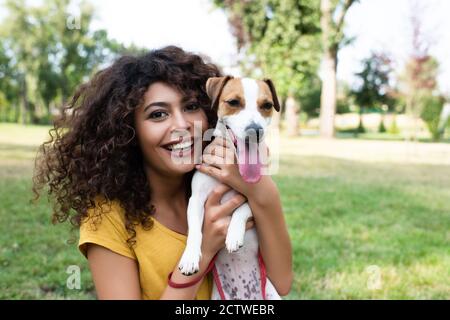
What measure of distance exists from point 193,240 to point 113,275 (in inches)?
14.6

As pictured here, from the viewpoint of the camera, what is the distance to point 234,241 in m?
2.03

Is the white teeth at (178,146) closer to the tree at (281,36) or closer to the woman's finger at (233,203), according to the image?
the woman's finger at (233,203)

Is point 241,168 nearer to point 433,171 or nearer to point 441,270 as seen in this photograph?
point 441,270

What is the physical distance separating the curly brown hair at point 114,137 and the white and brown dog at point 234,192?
5.1 inches

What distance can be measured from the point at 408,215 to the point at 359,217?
68 centimetres

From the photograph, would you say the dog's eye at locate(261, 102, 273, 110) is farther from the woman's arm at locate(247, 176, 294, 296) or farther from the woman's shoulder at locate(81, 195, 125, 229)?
the woman's shoulder at locate(81, 195, 125, 229)

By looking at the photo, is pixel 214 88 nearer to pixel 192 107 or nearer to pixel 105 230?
pixel 192 107

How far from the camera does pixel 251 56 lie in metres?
21.0

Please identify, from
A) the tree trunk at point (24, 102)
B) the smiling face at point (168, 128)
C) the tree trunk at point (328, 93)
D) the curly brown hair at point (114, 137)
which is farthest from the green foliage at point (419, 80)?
the tree trunk at point (24, 102)

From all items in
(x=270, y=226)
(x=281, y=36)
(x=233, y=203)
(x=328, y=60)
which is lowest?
(x=270, y=226)

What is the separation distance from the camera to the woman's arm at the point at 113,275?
6.56 feet

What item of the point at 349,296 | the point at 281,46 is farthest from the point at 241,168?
the point at 281,46

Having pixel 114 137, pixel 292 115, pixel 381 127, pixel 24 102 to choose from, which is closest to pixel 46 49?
pixel 24 102
